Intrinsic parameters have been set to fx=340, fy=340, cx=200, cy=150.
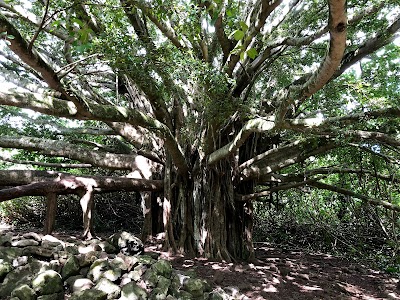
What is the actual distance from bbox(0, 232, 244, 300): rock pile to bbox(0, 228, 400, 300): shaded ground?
1.62 feet

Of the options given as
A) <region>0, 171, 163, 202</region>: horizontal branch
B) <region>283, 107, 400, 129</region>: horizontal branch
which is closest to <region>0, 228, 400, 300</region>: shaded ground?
<region>0, 171, 163, 202</region>: horizontal branch

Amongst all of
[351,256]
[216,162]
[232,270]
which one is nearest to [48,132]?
[216,162]

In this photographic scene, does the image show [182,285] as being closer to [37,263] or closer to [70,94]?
[37,263]

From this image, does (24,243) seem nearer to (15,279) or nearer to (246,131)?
(15,279)

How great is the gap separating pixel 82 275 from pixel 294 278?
2.92 meters

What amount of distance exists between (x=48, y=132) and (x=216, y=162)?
12.1 feet

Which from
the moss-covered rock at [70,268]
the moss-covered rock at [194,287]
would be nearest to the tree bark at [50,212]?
the moss-covered rock at [70,268]

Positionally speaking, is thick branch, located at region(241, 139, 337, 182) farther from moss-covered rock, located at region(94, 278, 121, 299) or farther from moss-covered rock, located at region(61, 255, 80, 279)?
moss-covered rock, located at region(61, 255, 80, 279)

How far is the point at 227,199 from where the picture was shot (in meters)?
5.72

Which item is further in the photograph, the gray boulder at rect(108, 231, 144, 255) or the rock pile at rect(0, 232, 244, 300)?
the gray boulder at rect(108, 231, 144, 255)

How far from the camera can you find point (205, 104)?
4734 millimetres

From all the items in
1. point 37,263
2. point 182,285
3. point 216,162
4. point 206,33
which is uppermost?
point 206,33

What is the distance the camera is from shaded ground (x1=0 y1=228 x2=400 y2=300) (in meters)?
4.12

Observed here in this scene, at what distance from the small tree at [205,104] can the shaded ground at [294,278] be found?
1.74ft
